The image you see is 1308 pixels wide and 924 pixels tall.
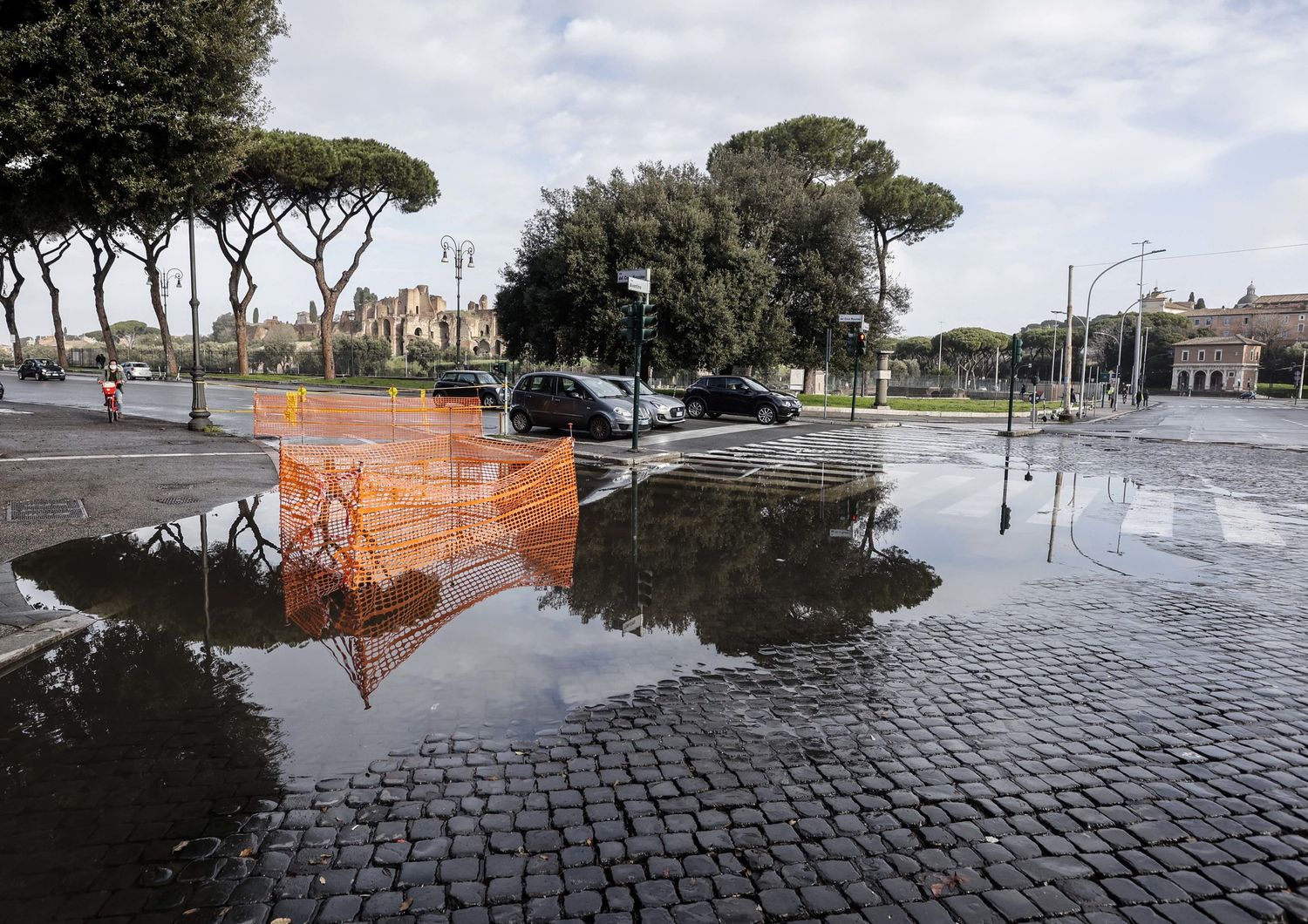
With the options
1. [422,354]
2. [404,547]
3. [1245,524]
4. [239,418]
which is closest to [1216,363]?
[422,354]

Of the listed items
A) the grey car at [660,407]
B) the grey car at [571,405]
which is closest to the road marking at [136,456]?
the grey car at [571,405]

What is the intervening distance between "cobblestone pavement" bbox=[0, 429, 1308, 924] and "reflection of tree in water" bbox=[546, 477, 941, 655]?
0.96 m

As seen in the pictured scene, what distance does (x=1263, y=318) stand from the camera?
12169 centimetres

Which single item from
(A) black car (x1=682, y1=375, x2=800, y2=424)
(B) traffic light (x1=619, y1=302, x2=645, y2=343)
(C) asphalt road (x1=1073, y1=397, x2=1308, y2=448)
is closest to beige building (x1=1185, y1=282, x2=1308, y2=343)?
(C) asphalt road (x1=1073, y1=397, x2=1308, y2=448)

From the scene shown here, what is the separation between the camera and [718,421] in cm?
2872

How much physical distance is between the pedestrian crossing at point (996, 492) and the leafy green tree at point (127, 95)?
1144cm

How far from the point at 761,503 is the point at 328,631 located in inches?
272

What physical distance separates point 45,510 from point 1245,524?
1468cm

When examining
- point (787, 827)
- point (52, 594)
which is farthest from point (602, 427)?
point (787, 827)

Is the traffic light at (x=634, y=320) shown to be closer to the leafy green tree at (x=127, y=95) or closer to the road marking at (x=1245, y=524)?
the leafy green tree at (x=127, y=95)

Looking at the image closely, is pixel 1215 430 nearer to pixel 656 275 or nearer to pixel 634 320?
pixel 656 275

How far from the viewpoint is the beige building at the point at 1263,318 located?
115375mm

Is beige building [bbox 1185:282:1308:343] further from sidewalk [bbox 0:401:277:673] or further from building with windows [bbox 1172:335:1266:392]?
sidewalk [bbox 0:401:277:673]

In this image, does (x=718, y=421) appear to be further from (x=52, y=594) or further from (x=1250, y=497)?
(x=52, y=594)
